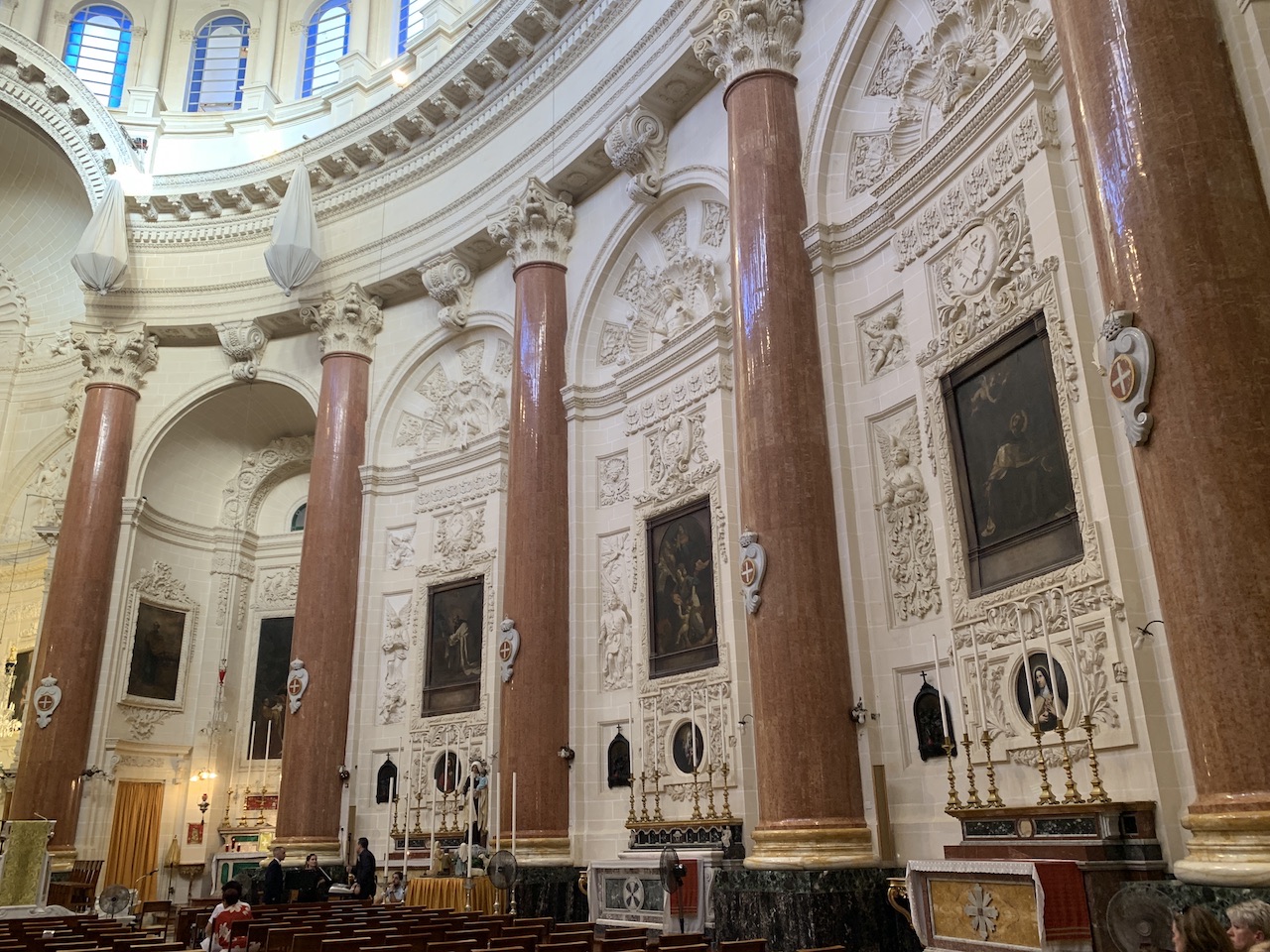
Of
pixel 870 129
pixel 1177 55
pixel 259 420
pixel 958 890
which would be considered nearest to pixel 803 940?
pixel 958 890

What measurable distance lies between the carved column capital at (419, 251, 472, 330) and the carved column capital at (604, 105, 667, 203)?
4.66m

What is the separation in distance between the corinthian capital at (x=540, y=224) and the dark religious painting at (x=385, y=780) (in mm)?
8800

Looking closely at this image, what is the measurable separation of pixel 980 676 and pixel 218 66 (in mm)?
24138

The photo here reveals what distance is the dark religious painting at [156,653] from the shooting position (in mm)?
20859

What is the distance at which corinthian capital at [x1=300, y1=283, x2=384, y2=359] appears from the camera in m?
20.0

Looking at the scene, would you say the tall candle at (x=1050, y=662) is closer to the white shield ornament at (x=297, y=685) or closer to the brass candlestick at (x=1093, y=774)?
the brass candlestick at (x=1093, y=774)

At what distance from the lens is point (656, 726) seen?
1322 cm

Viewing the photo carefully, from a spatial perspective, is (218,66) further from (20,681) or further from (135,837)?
(135,837)

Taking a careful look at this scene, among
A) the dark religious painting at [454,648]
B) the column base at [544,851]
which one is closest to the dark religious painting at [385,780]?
the dark religious painting at [454,648]

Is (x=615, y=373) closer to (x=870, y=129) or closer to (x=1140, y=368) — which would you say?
(x=870, y=129)

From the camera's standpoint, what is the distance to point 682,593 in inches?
528

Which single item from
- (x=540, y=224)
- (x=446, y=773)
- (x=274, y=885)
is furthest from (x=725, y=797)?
(x=540, y=224)

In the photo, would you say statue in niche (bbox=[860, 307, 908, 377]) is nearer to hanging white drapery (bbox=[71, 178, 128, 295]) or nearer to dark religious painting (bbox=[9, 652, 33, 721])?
hanging white drapery (bbox=[71, 178, 128, 295])

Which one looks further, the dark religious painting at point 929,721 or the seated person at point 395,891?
the seated person at point 395,891
